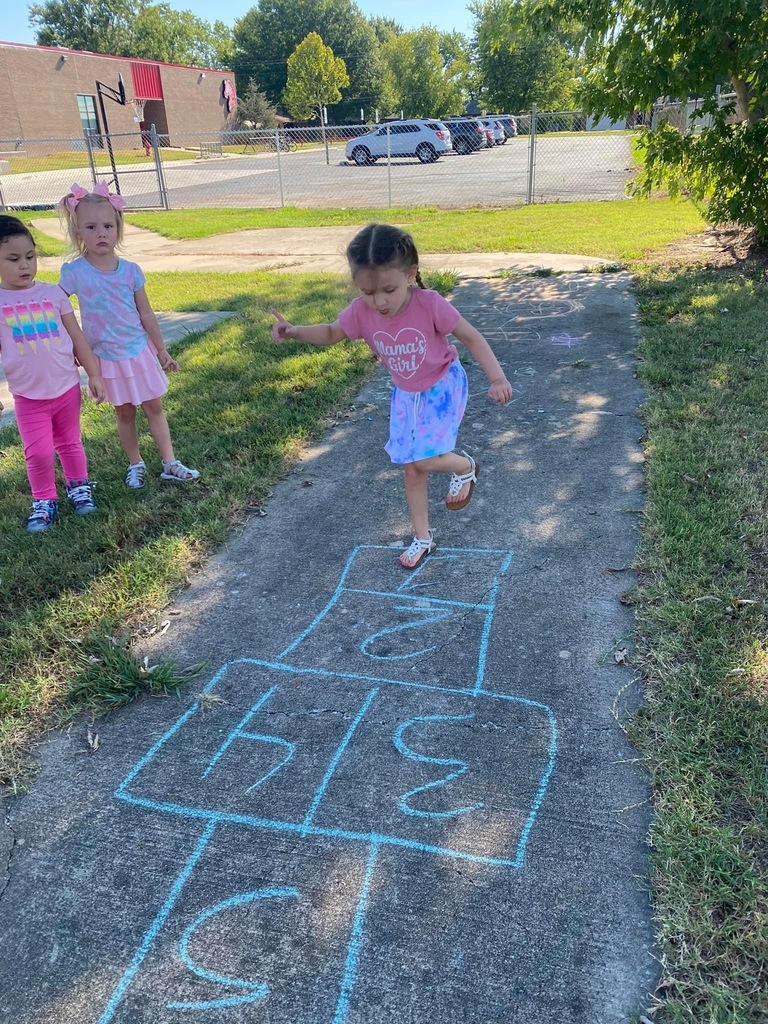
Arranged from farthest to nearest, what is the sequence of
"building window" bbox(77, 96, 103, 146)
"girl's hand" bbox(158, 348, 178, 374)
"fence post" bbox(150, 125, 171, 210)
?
"building window" bbox(77, 96, 103, 146) < "fence post" bbox(150, 125, 171, 210) < "girl's hand" bbox(158, 348, 178, 374)

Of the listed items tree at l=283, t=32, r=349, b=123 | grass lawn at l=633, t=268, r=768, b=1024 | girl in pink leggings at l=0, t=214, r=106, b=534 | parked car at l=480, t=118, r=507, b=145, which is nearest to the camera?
grass lawn at l=633, t=268, r=768, b=1024

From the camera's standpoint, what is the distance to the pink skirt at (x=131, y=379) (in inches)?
143

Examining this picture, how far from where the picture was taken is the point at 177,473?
12.6ft

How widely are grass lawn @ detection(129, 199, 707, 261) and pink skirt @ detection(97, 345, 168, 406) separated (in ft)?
23.0

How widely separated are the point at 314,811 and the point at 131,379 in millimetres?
2509

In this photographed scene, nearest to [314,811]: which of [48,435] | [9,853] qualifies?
[9,853]

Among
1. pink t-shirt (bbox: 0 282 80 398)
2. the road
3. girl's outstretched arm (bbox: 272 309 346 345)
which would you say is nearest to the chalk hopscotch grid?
girl's outstretched arm (bbox: 272 309 346 345)

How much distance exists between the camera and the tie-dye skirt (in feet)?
9.72

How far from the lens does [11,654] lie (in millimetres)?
2609

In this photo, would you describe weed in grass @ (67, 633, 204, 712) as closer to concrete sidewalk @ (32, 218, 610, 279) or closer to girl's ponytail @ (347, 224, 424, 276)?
girl's ponytail @ (347, 224, 424, 276)

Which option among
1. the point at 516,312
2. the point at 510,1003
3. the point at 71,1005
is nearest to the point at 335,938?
the point at 510,1003

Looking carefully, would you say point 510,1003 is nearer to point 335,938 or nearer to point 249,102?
point 335,938

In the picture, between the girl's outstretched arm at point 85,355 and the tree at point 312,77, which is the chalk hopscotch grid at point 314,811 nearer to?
the girl's outstretched arm at point 85,355

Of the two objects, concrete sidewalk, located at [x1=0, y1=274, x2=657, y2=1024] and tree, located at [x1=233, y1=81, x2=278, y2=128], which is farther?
tree, located at [x1=233, y1=81, x2=278, y2=128]
